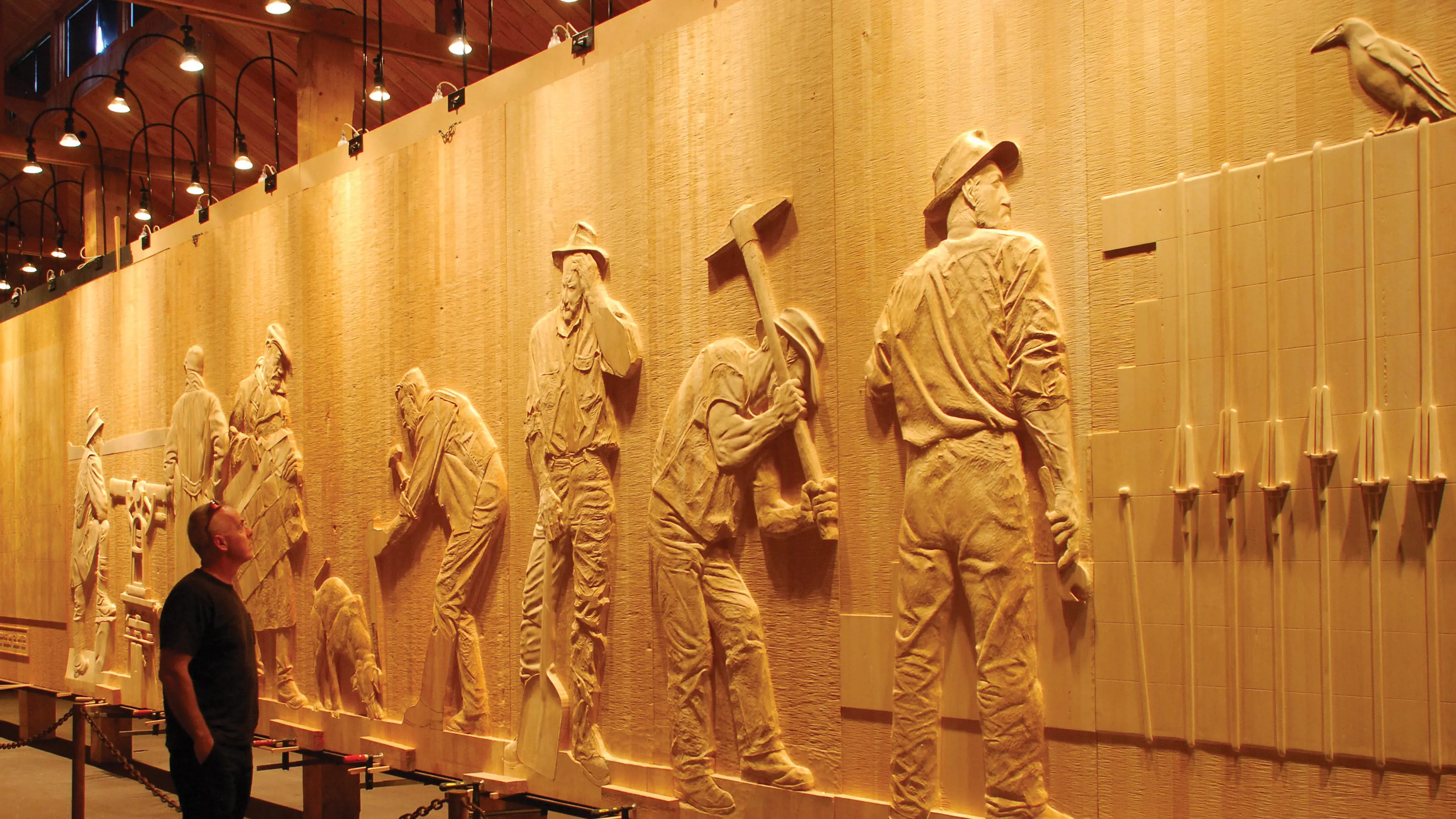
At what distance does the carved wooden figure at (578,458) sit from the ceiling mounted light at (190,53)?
3675 millimetres

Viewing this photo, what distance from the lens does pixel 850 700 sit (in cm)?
388

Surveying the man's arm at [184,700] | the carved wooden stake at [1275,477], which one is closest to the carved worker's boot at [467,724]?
the man's arm at [184,700]

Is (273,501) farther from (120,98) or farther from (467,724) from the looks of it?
(120,98)

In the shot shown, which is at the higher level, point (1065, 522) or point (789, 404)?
point (789, 404)

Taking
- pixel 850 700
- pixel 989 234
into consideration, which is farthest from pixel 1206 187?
pixel 850 700

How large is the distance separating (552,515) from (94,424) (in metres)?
5.58

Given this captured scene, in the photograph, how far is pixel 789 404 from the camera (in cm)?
401

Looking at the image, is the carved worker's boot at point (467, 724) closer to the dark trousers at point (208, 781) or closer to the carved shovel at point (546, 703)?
the carved shovel at point (546, 703)

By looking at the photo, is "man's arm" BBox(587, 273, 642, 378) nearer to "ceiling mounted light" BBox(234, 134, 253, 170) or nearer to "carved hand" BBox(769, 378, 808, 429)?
"carved hand" BBox(769, 378, 808, 429)

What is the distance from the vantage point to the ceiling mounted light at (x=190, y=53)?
7.32 meters

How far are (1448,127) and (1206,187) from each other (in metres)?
0.55

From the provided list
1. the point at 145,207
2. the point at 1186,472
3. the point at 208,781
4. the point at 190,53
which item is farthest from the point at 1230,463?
the point at 145,207

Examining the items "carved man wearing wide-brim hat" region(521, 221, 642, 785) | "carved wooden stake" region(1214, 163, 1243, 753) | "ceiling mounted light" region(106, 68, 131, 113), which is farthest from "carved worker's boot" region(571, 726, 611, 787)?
"ceiling mounted light" region(106, 68, 131, 113)

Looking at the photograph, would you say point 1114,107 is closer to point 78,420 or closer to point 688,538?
point 688,538
